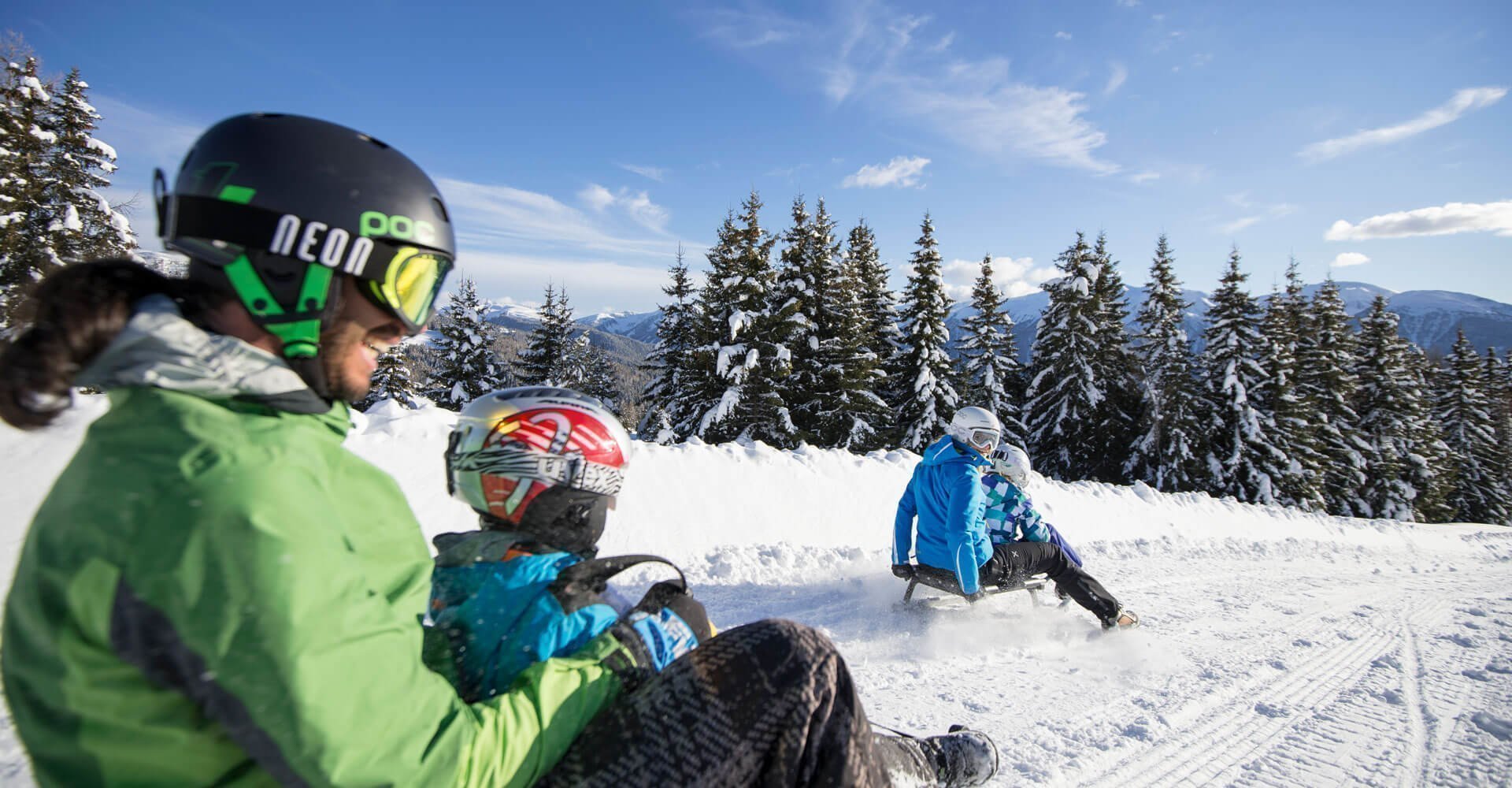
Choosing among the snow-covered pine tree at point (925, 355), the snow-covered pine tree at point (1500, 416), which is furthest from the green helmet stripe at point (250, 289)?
the snow-covered pine tree at point (1500, 416)

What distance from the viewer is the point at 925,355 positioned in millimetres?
25422

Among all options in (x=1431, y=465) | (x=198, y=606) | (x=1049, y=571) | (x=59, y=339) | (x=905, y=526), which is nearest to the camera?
(x=198, y=606)

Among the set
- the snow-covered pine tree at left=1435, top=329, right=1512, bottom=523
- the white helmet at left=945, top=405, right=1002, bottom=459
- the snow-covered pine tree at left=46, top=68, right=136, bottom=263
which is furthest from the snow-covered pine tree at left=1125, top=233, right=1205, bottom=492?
the snow-covered pine tree at left=46, top=68, right=136, bottom=263

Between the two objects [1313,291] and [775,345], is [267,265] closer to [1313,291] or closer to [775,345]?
[775,345]

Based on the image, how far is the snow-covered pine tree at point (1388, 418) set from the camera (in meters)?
29.6

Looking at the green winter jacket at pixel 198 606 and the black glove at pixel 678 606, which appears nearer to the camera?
the green winter jacket at pixel 198 606

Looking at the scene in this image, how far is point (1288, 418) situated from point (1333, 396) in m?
4.77

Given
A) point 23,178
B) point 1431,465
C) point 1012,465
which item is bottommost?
point 1431,465

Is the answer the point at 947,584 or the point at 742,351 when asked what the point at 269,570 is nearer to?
the point at 947,584

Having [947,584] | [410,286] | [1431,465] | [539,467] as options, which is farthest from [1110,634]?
[1431,465]

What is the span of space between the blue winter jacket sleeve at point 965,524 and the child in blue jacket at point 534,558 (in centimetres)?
323

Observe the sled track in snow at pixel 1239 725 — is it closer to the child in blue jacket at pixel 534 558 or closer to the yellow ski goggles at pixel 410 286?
the child in blue jacket at pixel 534 558

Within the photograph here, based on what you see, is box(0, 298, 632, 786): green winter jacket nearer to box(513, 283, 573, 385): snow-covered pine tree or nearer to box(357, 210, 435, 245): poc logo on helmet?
box(357, 210, 435, 245): poc logo on helmet

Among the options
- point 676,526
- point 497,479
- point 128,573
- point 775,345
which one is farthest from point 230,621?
point 775,345
